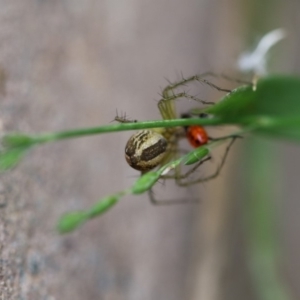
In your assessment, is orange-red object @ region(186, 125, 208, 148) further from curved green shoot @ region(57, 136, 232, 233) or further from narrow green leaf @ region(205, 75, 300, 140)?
curved green shoot @ region(57, 136, 232, 233)

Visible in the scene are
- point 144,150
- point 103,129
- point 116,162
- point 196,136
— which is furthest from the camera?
point 116,162

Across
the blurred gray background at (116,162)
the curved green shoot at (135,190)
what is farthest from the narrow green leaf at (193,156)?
the blurred gray background at (116,162)

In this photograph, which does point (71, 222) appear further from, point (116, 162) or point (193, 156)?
point (116, 162)

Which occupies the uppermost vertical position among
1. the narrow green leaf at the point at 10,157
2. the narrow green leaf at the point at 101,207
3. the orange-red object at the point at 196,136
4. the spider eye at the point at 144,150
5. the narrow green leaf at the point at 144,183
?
the orange-red object at the point at 196,136

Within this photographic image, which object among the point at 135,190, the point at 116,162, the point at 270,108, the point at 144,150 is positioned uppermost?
the point at 116,162

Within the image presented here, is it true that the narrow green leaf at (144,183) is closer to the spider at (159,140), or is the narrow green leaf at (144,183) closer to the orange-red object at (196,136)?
the spider at (159,140)

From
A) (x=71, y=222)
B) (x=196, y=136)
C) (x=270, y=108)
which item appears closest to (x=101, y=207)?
(x=71, y=222)

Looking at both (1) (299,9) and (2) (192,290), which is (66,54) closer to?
(2) (192,290)
